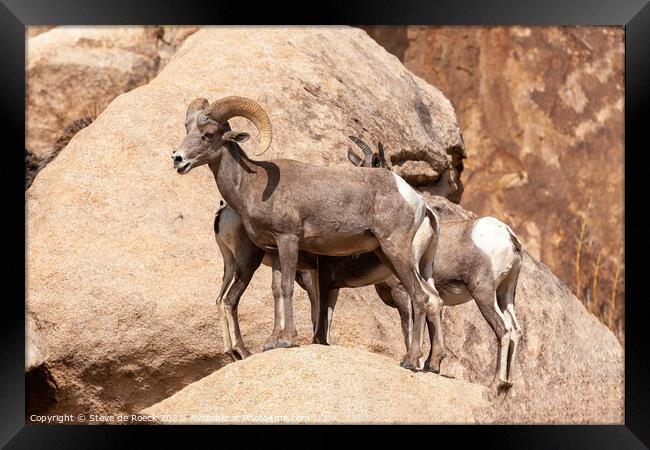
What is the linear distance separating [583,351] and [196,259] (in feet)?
Answer: 17.1

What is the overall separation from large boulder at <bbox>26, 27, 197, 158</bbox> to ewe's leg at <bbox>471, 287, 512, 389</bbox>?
34.8 feet

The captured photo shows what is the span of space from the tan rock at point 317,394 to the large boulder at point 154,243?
2.12m

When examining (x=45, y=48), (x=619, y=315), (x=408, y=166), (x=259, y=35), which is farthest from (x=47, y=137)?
(x=619, y=315)

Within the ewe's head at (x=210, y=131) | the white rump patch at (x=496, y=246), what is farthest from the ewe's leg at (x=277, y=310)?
the white rump patch at (x=496, y=246)

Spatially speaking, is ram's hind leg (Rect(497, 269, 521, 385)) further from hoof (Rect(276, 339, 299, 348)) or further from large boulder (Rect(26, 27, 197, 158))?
large boulder (Rect(26, 27, 197, 158))

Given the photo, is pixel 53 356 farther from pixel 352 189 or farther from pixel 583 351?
pixel 583 351

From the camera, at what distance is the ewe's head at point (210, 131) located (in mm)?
13617

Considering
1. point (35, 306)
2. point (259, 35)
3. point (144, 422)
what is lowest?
point (144, 422)

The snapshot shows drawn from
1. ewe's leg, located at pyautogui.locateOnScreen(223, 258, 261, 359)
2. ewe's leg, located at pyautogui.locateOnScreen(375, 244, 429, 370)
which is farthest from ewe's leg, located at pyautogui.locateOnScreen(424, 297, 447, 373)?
ewe's leg, located at pyautogui.locateOnScreen(223, 258, 261, 359)

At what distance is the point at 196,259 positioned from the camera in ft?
53.9

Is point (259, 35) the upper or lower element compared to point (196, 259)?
upper

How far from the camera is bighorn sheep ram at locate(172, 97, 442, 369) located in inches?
539

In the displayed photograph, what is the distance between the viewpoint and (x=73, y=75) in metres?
24.2

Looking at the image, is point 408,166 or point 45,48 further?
point 45,48
